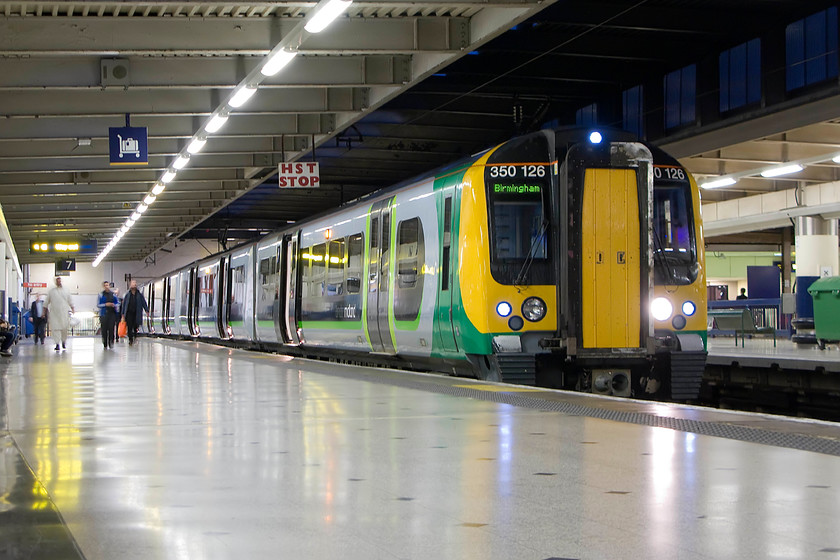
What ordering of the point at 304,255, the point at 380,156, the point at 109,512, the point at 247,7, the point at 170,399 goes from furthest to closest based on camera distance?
the point at 380,156, the point at 304,255, the point at 247,7, the point at 170,399, the point at 109,512

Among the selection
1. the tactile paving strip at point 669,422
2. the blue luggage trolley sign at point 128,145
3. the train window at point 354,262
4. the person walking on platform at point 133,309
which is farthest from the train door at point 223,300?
the tactile paving strip at point 669,422

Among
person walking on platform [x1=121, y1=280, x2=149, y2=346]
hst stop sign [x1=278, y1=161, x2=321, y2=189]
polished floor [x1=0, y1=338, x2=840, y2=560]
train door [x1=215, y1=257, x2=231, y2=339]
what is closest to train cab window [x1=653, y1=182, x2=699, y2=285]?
polished floor [x1=0, y1=338, x2=840, y2=560]

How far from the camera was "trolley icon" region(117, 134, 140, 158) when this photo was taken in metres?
18.1

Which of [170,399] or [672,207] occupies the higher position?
[672,207]

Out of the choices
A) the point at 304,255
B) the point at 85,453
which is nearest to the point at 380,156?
the point at 304,255

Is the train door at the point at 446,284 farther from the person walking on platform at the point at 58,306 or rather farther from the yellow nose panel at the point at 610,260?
the person walking on platform at the point at 58,306

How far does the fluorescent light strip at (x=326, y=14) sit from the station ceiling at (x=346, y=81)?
38.2 inches

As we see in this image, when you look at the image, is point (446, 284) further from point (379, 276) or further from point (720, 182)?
point (720, 182)

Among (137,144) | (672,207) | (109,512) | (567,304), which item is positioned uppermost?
(137,144)

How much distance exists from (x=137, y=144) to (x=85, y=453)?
1310 cm

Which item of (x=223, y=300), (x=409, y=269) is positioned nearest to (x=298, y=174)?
(x=223, y=300)

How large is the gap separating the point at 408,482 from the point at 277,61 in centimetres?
970

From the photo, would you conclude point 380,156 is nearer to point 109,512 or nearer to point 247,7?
point 247,7

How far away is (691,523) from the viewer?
12.7ft
